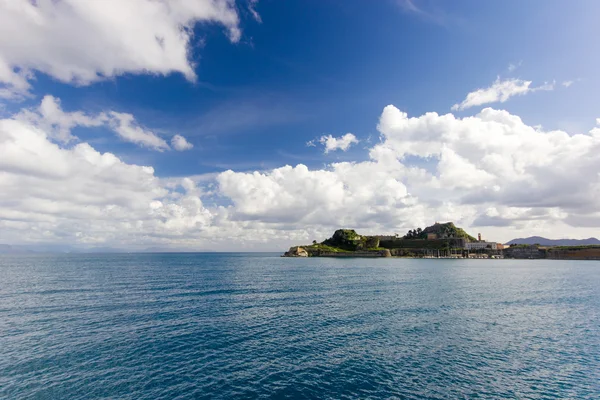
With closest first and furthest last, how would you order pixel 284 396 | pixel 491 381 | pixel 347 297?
1. pixel 284 396
2. pixel 491 381
3. pixel 347 297

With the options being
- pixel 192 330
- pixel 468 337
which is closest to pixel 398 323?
pixel 468 337

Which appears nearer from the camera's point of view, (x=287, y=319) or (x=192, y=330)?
(x=192, y=330)

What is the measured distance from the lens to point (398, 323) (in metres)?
53.8

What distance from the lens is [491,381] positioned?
32.3 m

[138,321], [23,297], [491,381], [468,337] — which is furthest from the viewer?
[23,297]

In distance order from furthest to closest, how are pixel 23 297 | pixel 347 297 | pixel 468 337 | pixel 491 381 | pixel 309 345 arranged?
pixel 347 297 → pixel 23 297 → pixel 468 337 → pixel 309 345 → pixel 491 381

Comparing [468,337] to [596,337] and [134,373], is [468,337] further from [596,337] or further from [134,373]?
[134,373]

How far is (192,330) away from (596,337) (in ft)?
210

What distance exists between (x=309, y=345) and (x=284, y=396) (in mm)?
13834

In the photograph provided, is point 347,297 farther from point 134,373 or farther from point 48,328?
point 48,328

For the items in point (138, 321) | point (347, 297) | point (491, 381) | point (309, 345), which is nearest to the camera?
point (491, 381)

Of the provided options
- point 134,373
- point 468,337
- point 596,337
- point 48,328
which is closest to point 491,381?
point 468,337

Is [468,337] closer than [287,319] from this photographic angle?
Yes

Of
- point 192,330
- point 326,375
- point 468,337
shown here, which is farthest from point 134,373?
point 468,337
